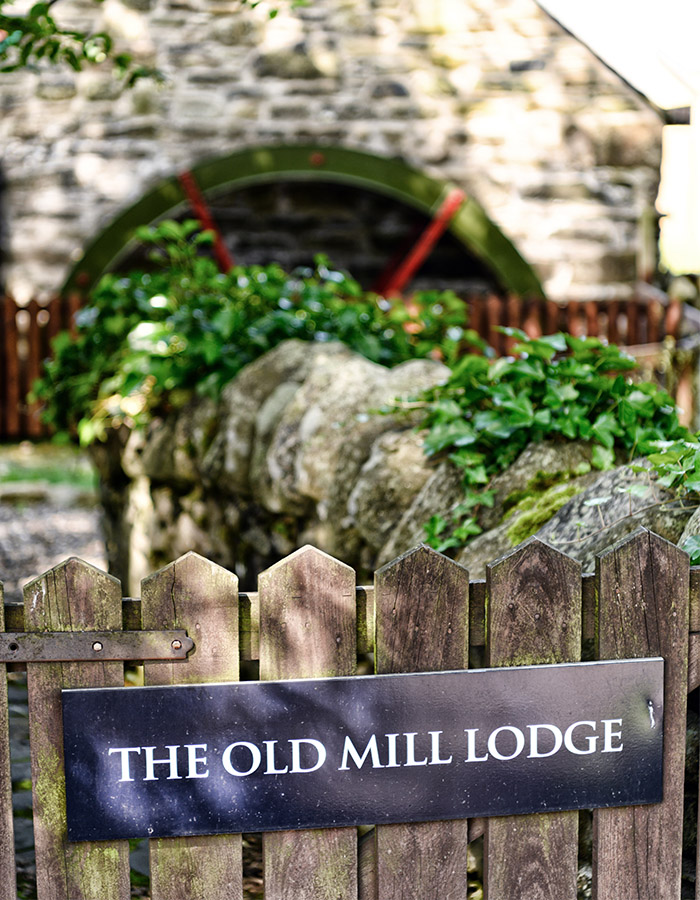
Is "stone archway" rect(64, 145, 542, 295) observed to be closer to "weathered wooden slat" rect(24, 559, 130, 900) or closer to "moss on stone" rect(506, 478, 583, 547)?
"moss on stone" rect(506, 478, 583, 547)

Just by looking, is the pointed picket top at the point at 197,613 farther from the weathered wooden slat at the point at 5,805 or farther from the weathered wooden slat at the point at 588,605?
the weathered wooden slat at the point at 588,605

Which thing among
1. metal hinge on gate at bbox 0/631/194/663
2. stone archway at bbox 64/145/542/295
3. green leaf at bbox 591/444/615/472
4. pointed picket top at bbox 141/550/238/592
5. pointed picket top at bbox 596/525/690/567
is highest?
stone archway at bbox 64/145/542/295

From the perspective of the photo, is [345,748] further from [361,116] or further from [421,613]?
[361,116]

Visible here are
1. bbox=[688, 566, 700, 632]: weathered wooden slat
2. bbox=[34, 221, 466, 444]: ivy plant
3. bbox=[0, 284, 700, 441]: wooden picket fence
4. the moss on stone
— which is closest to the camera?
bbox=[688, 566, 700, 632]: weathered wooden slat

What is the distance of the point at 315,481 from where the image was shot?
3.01 meters

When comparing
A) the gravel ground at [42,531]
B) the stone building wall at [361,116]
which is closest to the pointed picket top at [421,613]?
the gravel ground at [42,531]

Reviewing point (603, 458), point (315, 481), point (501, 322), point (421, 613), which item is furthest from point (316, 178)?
point (421, 613)

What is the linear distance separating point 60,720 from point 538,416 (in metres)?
1.22

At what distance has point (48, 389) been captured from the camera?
470cm

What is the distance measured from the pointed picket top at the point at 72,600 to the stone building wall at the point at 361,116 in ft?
24.0

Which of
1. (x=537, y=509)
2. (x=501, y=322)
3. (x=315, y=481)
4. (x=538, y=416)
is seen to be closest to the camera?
(x=537, y=509)

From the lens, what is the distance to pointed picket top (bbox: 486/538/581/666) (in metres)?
1.70

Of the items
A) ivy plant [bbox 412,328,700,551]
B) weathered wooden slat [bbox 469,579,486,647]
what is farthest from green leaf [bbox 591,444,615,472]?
weathered wooden slat [bbox 469,579,486,647]

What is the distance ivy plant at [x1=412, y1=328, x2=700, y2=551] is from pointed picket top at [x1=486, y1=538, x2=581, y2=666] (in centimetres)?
62
